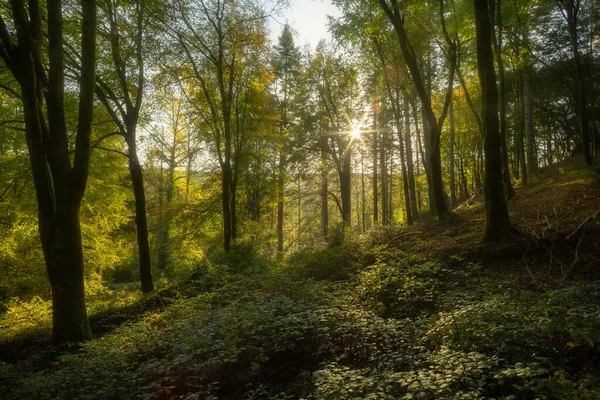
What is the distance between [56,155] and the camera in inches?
262

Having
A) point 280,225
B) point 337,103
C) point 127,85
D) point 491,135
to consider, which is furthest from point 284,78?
point 491,135

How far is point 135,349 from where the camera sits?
5500 millimetres

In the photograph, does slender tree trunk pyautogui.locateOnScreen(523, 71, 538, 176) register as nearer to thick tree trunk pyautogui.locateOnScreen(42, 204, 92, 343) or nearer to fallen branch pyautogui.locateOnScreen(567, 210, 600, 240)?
fallen branch pyautogui.locateOnScreen(567, 210, 600, 240)

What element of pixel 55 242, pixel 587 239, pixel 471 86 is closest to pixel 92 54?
pixel 55 242

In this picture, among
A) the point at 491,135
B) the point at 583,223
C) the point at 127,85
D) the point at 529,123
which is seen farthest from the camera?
the point at 529,123

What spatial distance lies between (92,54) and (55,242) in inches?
155

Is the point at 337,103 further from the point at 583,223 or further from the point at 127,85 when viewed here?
the point at 583,223

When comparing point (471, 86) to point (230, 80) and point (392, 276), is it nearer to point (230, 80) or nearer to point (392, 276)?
point (230, 80)

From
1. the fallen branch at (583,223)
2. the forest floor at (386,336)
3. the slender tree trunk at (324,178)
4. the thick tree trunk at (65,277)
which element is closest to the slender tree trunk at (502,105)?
the forest floor at (386,336)

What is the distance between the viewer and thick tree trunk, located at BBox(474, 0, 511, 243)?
308 inches

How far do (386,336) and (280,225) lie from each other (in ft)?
60.0

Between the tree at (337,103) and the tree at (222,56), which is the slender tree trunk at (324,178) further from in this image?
the tree at (222,56)

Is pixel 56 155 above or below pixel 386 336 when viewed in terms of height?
above

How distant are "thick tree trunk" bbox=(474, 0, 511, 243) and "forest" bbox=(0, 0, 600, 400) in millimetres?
42
